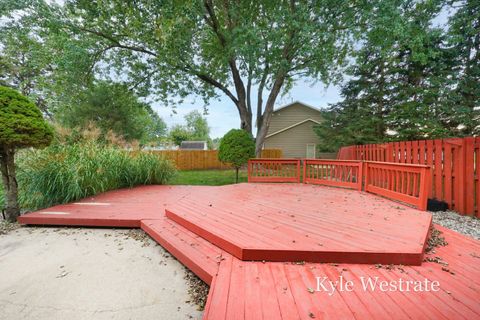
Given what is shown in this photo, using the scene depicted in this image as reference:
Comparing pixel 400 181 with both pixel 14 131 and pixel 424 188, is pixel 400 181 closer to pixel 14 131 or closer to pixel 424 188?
pixel 424 188

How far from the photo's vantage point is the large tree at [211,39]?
639 centimetres

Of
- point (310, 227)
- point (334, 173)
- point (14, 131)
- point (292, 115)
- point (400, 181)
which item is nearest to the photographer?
point (310, 227)

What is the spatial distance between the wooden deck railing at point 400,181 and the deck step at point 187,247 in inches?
134

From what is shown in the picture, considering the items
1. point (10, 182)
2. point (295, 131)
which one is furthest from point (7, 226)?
point (295, 131)

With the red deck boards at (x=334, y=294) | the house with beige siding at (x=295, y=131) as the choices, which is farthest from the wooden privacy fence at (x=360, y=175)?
the house with beige siding at (x=295, y=131)

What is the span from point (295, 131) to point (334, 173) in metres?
10.8

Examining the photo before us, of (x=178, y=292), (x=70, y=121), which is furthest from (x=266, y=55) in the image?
(x=70, y=121)

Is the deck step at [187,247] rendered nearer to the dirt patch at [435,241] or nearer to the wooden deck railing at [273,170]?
the dirt patch at [435,241]

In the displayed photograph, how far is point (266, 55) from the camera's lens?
710 centimetres

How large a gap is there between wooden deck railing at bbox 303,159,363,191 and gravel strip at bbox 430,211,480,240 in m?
1.59

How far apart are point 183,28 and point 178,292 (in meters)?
7.21

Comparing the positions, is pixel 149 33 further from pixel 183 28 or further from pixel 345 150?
pixel 345 150

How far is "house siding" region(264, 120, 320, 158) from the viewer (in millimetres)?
15875

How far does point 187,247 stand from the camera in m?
2.45
